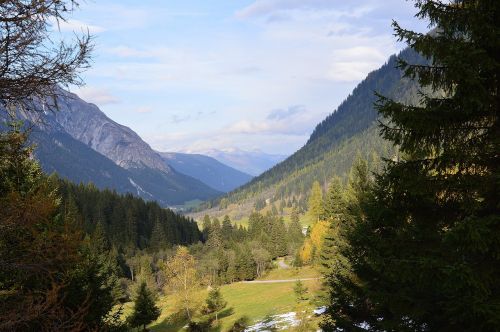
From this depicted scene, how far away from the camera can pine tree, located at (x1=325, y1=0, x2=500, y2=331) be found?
728 cm

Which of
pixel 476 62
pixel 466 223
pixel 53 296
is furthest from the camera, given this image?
pixel 476 62

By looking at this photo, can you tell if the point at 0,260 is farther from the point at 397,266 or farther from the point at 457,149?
the point at 457,149

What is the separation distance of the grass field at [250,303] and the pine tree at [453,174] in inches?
1393

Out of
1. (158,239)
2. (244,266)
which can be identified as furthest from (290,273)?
(158,239)

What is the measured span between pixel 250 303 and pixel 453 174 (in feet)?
182

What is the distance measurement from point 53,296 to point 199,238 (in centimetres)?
15932

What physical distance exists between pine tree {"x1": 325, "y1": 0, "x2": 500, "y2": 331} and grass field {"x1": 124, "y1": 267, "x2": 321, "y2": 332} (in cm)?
3537

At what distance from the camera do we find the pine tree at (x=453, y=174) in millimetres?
7281

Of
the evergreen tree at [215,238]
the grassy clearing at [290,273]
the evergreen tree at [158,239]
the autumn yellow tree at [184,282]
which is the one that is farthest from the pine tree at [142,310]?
the evergreen tree at [158,239]

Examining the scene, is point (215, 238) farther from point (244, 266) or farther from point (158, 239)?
point (244, 266)

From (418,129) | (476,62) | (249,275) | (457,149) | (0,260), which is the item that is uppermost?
(476,62)

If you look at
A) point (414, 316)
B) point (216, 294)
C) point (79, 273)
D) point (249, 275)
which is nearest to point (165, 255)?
point (249, 275)

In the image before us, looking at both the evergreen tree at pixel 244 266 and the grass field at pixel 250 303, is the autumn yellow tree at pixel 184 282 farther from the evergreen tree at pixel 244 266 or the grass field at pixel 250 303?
the evergreen tree at pixel 244 266

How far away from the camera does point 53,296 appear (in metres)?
6.17
